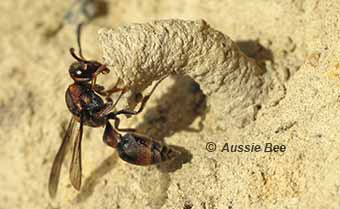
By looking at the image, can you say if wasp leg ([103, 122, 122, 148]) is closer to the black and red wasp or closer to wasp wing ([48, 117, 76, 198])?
the black and red wasp

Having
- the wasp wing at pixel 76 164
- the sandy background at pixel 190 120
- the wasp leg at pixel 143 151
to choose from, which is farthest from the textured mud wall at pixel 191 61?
the wasp wing at pixel 76 164

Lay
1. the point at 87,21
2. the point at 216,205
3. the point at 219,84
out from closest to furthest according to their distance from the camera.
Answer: the point at 216,205 < the point at 219,84 < the point at 87,21

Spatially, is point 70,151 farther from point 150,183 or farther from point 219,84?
point 219,84

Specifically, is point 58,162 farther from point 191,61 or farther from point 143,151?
point 191,61

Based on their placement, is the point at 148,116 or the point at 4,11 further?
the point at 4,11

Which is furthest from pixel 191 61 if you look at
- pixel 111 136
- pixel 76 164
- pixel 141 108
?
pixel 76 164

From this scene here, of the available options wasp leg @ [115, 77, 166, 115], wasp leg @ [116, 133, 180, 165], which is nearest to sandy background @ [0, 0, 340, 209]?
wasp leg @ [116, 133, 180, 165]

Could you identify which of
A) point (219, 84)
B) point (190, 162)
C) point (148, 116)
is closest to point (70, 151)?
point (148, 116)

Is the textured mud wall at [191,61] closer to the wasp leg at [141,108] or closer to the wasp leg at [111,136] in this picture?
the wasp leg at [141,108]
